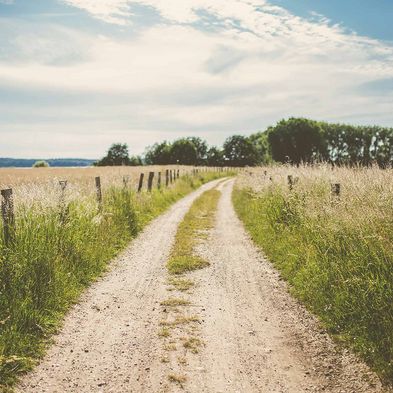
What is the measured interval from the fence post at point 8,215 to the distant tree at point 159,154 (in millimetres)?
137755

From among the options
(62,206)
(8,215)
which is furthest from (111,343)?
(62,206)

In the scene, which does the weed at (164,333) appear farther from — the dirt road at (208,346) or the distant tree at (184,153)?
the distant tree at (184,153)

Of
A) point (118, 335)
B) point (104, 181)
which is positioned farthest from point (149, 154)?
point (118, 335)

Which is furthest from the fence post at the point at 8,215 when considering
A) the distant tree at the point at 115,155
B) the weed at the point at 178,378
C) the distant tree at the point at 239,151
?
the distant tree at the point at 115,155

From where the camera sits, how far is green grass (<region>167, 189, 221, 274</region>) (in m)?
9.34

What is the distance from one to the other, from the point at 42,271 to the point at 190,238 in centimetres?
648

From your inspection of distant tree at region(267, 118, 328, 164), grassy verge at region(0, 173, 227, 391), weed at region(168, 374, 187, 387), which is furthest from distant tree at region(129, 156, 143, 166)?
weed at region(168, 374, 187, 387)

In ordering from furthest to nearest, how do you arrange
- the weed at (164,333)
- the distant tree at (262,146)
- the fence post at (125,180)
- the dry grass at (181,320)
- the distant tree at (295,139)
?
the distant tree at (262,146) < the distant tree at (295,139) < the fence post at (125,180) < the dry grass at (181,320) < the weed at (164,333)

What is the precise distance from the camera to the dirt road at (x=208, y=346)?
14.4 ft

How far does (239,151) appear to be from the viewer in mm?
135250

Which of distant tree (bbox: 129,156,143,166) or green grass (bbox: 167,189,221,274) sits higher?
distant tree (bbox: 129,156,143,166)

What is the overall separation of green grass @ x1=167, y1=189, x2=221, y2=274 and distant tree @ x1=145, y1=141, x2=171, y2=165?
12689 cm

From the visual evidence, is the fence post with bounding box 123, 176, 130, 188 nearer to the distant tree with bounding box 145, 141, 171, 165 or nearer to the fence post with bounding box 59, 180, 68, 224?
the fence post with bounding box 59, 180, 68, 224

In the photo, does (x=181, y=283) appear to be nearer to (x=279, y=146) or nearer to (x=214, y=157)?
(x=279, y=146)
